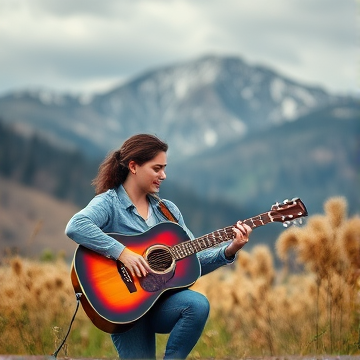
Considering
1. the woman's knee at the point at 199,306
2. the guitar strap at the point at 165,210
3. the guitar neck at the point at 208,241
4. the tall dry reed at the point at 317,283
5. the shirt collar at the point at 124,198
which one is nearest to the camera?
the woman's knee at the point at 199,306

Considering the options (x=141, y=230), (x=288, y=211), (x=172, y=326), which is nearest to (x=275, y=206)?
(x=288, y=211)

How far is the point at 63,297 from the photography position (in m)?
9.63

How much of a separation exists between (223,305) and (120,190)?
25.7 feet

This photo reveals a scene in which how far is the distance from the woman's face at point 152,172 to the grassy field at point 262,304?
3.51 ft

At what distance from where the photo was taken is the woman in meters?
4.49

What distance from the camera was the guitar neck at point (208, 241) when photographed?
4676 millimetres

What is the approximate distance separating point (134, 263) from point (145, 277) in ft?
0.39

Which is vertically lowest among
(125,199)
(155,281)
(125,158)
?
(155,281)

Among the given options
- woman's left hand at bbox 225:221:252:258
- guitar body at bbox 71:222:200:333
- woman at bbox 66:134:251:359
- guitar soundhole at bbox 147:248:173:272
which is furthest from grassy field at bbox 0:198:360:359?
woman's left hand at bbox 225:221:252:258

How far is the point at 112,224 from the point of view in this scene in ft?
15.9

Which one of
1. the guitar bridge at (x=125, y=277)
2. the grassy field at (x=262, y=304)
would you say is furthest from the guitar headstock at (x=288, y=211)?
the grassy field at (x=262, y=304)

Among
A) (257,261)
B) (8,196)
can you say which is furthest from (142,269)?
(8,196)

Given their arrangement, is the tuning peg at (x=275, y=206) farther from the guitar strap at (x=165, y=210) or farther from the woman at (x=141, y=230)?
the guitar strap at (x=165, y=210)

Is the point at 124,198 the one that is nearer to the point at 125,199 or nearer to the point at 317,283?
the point at 125,199
